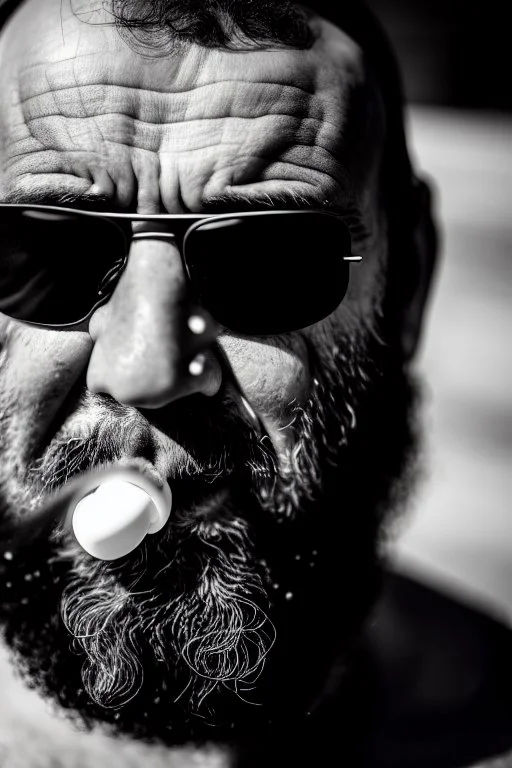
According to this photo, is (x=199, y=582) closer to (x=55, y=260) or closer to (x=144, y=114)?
(x=55, y=260)

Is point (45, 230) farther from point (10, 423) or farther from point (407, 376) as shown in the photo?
point (407, 376)

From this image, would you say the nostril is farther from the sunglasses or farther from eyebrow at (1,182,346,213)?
eyebrow at (1,182,346,213)

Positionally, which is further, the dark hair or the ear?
the ear

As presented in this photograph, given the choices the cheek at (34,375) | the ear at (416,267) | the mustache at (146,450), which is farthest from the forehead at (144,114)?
the ear at (416,267)

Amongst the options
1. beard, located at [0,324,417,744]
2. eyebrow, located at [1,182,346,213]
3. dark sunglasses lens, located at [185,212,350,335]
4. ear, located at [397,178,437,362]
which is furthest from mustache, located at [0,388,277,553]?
ear, located at [397,178,437,362]

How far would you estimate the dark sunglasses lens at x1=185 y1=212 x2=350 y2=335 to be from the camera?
1125 millimetres

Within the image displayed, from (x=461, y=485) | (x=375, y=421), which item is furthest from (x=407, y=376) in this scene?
(x=461, y=485)

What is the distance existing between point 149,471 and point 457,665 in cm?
121

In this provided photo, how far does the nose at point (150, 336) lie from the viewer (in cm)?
109

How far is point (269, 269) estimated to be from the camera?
1.15m

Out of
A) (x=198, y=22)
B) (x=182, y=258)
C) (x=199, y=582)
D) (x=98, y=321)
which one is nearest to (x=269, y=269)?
(x=182, y=258)

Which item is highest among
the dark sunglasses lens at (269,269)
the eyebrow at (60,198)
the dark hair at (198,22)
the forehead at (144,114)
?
the dark hair at (198,22)

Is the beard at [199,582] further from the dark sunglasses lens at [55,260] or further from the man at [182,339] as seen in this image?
the dark sunglasses lens at [55,260]

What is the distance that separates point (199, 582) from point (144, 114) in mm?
755
